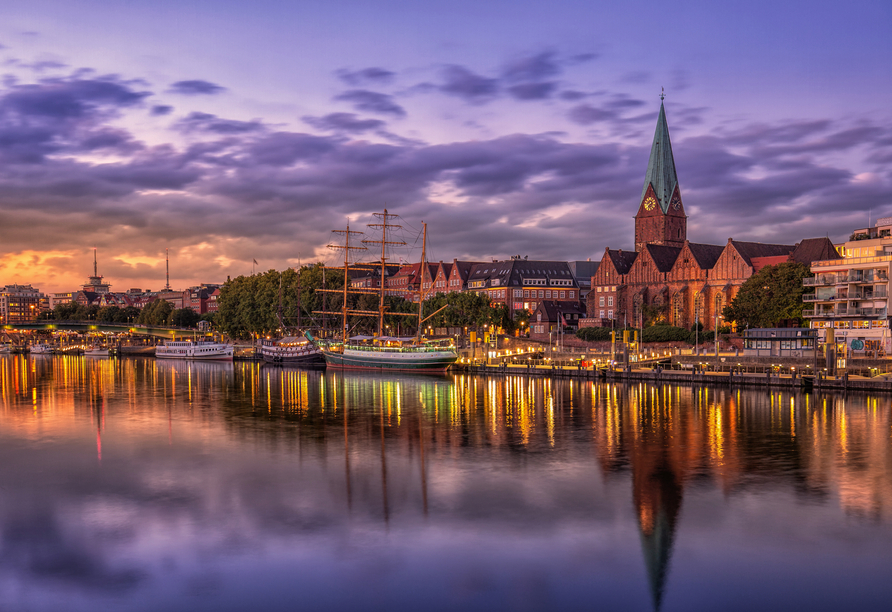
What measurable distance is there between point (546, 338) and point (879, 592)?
114m

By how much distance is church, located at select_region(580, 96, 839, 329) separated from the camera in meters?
119

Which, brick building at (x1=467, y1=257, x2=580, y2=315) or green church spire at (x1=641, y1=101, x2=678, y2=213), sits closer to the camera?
green church spire at (x1=641, y1=101, x2=678, y2=213)

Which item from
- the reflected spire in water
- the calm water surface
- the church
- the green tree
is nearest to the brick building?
the church

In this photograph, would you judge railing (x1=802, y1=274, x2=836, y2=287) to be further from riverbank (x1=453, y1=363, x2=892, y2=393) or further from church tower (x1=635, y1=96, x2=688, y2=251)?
church tower (x1=635, y1=96, x2=688, y2=251)

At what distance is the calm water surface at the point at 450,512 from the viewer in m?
18.5

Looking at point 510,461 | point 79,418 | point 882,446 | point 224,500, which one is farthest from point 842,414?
point 79,418

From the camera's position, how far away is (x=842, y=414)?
1944 inches

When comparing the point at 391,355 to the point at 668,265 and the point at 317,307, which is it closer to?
the point at 317,307

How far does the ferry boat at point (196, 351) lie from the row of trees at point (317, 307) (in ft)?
36.1

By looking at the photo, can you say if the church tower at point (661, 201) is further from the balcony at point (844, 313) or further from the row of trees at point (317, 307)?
the balcony at point (844, 313)

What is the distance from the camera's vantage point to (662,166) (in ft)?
495

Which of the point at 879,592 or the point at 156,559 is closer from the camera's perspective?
the point at 879,592

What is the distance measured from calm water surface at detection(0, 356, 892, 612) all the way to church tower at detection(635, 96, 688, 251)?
102 metres

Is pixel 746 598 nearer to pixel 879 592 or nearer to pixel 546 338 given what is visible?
pixel 879 592
